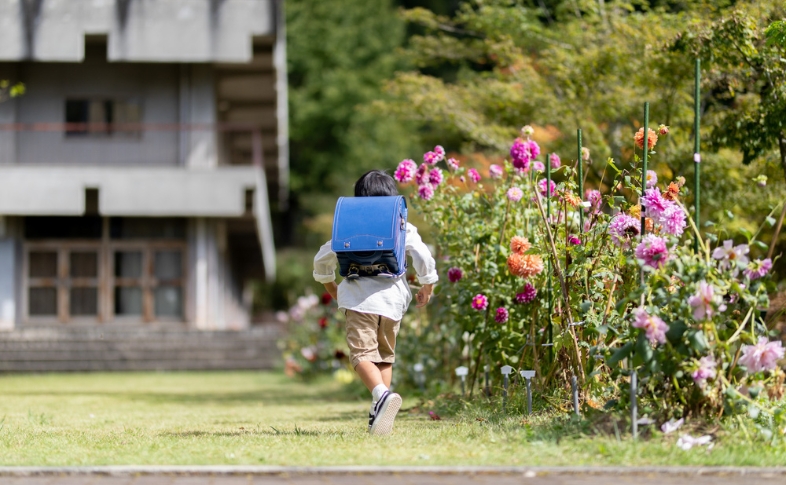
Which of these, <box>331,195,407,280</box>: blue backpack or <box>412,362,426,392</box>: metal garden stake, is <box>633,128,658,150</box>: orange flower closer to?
<box>331,195,407,280</box>: blue backpack

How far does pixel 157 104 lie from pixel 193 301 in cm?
427

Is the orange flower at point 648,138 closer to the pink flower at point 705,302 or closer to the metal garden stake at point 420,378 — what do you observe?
the pink flower at point 705,302

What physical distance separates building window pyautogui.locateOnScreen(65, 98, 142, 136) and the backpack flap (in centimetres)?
1820

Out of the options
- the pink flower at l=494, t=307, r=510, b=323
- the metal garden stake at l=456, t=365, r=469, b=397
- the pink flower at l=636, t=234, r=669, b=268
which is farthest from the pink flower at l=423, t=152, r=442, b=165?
the pink flower at l=636, t=234, r=669, b=268

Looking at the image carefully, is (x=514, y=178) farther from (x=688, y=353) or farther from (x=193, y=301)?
(x=193, y=301)

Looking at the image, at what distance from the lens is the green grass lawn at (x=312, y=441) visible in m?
5.18

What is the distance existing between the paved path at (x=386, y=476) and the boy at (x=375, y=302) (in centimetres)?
152

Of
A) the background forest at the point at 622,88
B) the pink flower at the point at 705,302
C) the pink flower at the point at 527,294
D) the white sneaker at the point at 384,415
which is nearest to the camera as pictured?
the pink flower at the point at 705,302

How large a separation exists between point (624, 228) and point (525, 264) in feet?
2.97

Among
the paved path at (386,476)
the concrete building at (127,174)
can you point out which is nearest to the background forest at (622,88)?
the paved path at (386,476)

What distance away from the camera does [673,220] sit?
6031mm

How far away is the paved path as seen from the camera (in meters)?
4.69

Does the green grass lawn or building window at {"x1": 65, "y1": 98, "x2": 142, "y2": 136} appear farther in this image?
building window at {"x1": 65, "y1": 98, "x2": 142, "y2": 136}

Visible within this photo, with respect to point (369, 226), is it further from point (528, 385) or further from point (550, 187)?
point (550, 187)
